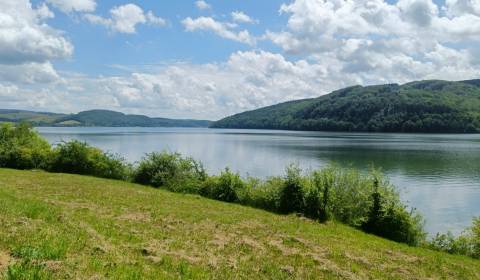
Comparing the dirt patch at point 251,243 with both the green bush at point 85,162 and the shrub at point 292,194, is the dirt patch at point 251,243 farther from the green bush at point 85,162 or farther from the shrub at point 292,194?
the green bush at point 85,162

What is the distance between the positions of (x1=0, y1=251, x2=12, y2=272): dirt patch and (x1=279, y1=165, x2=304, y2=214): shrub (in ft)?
67.1

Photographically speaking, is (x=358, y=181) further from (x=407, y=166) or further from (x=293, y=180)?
(x=407, y=166)

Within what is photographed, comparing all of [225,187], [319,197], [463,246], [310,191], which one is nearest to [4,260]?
[319,197]

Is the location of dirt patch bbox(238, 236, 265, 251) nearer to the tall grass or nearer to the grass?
the grass

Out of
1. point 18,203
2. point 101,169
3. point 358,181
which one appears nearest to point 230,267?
point 18,203

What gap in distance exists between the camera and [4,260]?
9.12 metres

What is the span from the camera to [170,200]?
27.5 meters

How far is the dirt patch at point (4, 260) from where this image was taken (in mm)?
8646

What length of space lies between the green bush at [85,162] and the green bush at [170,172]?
123 inches

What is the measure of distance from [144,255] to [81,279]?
3.66 meters

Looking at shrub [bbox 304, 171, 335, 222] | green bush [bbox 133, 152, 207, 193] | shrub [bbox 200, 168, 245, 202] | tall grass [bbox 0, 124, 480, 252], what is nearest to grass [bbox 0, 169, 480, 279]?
shrub [bbox 304, 171, 335, 222]

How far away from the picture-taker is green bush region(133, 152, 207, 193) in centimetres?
3618

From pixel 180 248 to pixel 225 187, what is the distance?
61.3ft

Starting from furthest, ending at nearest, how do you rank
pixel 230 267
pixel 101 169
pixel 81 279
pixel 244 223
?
pixel 101 169
pixel 244 223
pixel 230 267
pixel 81 279
